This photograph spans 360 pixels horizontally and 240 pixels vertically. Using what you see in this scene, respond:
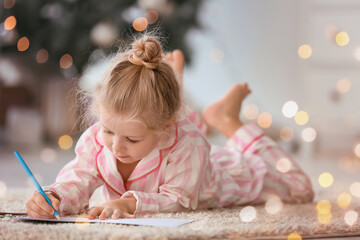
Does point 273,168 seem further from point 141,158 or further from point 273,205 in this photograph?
point 141,158

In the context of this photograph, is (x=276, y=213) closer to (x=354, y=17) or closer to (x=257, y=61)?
(x=354, y=17)

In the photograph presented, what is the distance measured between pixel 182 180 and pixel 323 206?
36cm

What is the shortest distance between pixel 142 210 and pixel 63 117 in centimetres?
168

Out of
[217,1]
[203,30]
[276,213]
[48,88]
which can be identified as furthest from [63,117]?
[276,213]

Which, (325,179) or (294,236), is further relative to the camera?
(325,179)

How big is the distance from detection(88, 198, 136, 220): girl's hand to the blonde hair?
5.1 inches

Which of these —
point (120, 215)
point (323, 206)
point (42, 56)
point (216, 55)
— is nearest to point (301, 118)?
point (216, 55)

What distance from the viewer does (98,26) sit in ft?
6.98

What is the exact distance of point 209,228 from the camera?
29.3 inches

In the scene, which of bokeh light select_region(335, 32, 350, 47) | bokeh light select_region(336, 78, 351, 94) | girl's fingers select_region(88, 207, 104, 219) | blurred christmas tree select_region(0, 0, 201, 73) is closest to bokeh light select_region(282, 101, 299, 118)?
bokeh light select_region(336, 78, 351, 94)

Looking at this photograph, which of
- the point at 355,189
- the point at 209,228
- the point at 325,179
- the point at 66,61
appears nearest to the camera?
the point at 209,228

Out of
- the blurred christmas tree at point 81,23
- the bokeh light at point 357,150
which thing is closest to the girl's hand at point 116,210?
the blurred christmas tree at point 81,23

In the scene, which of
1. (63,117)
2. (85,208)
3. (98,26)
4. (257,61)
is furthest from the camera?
(257,61)

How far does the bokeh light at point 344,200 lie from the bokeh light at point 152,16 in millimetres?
1158
